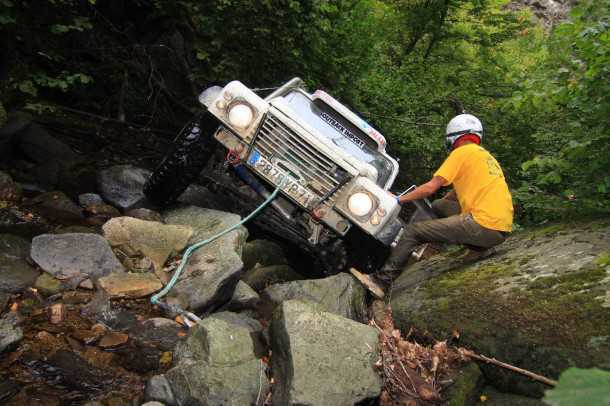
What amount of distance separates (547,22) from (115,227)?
68.7 ft

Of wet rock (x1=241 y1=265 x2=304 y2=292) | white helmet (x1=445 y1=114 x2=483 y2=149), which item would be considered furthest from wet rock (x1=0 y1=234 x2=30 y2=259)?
white helmet (x1=445 y1=114 x2=483 y2=149)

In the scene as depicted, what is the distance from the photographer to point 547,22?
19406 millimetres

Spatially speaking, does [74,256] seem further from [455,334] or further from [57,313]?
[455,334]

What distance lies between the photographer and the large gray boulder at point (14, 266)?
3107mm

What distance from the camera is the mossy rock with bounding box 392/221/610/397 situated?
2898 mm

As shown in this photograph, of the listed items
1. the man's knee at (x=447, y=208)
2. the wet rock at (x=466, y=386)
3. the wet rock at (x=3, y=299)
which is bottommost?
the wet rock at (x=3, y=299)

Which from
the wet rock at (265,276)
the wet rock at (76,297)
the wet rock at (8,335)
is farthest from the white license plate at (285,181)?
the wet rock at (8,335)

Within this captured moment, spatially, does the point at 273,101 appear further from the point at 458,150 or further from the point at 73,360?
the point at 73,360

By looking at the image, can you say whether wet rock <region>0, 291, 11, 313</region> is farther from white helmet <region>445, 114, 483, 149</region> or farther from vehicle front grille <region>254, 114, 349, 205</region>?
white helmet <region>445, 114, 483, 149</region>

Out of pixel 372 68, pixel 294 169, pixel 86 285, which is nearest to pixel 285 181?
pixel 294 169

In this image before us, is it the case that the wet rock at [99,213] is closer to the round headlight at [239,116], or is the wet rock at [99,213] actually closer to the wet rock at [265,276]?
the wet rock at [265,276]

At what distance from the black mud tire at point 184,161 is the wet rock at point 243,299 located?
1526 mm

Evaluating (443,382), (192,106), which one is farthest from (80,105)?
(443,382)

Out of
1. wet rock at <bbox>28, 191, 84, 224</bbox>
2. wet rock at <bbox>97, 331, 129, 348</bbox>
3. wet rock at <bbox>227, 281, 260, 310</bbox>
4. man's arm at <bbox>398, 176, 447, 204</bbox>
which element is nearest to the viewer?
wet rock at <bbox>97, 331, 129, 348</bbox>
